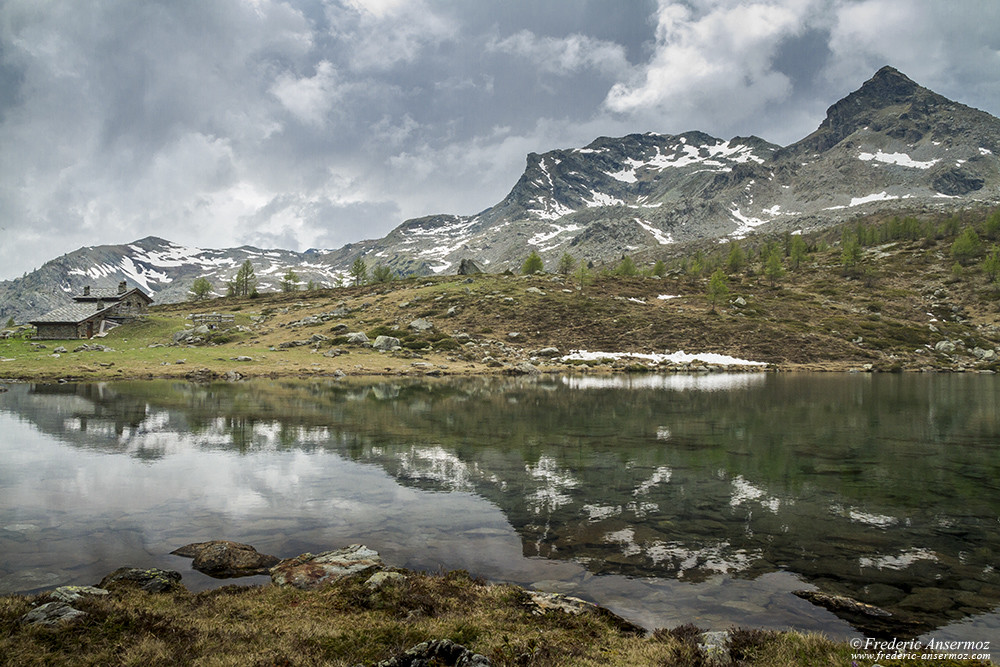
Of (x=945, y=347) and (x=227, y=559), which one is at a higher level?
(x=945, y=347)

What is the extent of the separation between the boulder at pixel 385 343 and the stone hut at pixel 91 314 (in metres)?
46.3

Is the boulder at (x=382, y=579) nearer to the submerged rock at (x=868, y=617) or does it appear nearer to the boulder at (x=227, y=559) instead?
the boulder at (x=227, y=559)

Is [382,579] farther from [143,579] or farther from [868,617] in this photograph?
[868,617]

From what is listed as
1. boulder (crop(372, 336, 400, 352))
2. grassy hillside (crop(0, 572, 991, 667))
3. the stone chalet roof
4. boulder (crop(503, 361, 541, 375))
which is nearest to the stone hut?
the stone chalet roof

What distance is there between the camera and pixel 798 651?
7.09 m

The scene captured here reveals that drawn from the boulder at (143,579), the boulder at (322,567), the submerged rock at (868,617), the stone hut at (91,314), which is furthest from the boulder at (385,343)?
the submerged rock at (868,617)

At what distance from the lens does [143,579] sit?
946cm

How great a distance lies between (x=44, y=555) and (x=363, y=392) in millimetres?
34130

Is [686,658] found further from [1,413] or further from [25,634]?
[1,413]

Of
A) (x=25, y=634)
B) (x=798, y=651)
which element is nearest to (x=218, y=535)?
(x=25, y=634)

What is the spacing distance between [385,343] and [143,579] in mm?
66897

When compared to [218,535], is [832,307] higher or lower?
higher

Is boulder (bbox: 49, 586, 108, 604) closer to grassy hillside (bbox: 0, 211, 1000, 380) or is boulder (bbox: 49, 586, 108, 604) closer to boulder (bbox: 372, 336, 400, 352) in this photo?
grassy hillside (bbox: 0, 211, 1000, 380)

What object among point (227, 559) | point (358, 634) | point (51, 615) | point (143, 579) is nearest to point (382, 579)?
point (358, 634)
